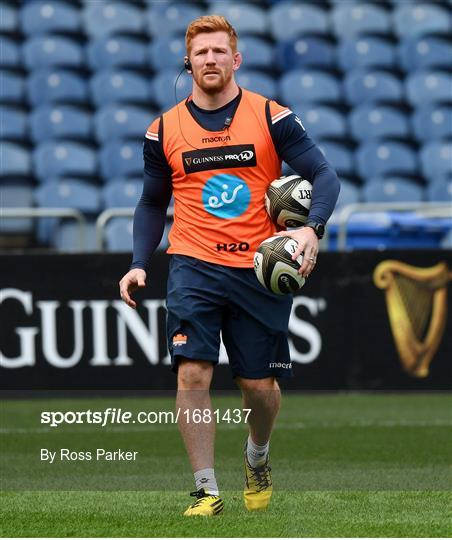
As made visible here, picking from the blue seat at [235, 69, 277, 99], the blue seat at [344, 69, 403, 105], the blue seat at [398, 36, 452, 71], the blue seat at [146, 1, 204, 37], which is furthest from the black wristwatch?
the blue seat at [398, 36, 452, 71]

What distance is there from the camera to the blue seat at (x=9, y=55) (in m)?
16.4

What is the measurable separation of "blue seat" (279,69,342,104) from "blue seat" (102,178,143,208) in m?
2.83

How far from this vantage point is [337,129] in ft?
54.5

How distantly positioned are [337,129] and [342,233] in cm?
474

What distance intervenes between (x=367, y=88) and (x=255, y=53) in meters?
1.50

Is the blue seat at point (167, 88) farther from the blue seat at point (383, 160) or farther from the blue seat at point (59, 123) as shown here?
the blue seat at point (383, 160)

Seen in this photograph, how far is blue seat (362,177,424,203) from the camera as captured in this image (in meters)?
15.9

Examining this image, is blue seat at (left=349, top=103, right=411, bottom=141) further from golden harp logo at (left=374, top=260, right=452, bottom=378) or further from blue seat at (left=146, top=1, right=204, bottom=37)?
golden harp logo at (left=374, top=260, right=452, bottom=378)

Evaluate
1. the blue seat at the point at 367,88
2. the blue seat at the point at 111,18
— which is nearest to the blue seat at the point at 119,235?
the blue seat at the point at 111,18

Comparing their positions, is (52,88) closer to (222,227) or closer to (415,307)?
(415,307)

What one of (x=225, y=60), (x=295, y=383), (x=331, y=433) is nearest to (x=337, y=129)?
(x=295, y=383)

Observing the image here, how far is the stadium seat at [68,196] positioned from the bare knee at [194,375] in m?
9.21

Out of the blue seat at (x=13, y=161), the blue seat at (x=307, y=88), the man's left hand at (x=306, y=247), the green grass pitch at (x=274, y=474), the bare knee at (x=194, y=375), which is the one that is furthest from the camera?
the blue seat at (x=307, y=88)

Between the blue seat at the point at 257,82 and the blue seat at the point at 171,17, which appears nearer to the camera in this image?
the blue seat at the point at 257,82
